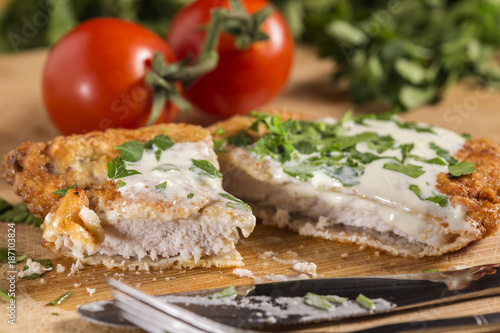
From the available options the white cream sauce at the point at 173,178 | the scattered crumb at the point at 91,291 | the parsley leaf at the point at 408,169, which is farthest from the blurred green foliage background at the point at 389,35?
the scattered crumb at the point at 91,291

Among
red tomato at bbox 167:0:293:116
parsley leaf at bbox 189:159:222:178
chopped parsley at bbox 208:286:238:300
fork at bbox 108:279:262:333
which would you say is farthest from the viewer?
red tomato at bbox 167:0:293:116

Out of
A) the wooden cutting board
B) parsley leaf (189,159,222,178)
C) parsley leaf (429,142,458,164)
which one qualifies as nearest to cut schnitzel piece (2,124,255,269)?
parsley leaf (189,159,222,178)

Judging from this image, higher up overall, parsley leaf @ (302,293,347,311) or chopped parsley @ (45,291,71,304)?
parsley leaf @ (302,293,347,311)

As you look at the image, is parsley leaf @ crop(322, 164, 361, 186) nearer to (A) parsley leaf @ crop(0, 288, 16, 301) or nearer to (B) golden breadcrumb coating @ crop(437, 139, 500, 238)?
(B) golden breadcrumb coating @ crop(437, 139, 500, 238)

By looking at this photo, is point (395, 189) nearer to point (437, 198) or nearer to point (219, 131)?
point (437, 198)

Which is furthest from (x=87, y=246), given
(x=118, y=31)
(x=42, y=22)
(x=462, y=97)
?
(x=42, y=22)

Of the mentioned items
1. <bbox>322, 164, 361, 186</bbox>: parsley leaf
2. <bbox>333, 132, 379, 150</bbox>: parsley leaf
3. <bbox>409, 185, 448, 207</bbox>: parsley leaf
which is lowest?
<bbox>409, 185, 448, 207</bbox>: parsley leaf

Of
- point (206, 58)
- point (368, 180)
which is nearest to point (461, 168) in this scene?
point (368, 180)
